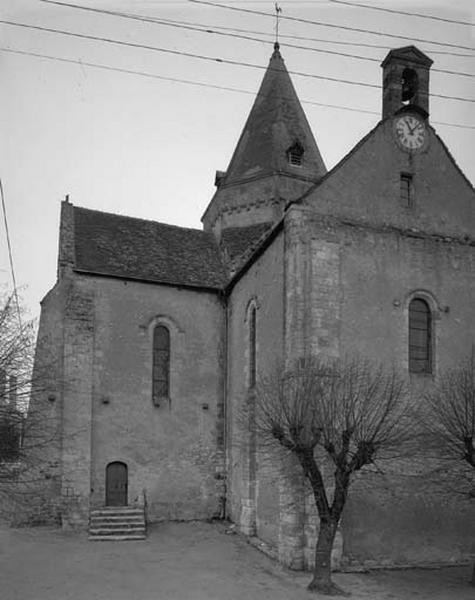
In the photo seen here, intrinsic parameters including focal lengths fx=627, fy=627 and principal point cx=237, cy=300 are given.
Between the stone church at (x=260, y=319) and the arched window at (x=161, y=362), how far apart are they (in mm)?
52

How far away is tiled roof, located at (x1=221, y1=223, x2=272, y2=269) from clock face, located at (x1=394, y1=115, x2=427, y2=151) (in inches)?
353

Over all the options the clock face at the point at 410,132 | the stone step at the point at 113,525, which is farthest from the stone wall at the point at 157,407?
the clock face at the point at 410,132

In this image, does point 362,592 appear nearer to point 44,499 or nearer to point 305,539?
point 305,539

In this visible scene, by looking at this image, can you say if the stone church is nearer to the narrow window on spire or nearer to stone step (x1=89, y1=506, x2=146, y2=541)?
the narrow window on spire

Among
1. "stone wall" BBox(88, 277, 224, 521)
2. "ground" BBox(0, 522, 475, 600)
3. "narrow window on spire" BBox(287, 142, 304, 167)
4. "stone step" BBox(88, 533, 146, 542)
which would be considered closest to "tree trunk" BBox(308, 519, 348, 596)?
"ground" BBox(0, 522, 475, 600)

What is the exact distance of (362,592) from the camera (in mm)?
13383

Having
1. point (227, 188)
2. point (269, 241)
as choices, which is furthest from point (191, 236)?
point (269, 241)

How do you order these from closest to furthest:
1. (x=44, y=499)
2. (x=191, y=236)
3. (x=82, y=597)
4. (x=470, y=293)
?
1. (x=82, y=597)
2. (x=470, y=293)
3. (x=44, y=499)
4. (x=191, y=236)

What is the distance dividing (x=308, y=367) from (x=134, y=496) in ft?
30.4

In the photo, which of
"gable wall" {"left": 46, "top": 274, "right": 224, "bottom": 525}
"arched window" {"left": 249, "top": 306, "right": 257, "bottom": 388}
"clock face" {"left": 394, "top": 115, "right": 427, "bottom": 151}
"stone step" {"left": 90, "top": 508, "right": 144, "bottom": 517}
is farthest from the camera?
"gable wall" {"left": 46, "top": 274, "right": 224, "bottom": 525}

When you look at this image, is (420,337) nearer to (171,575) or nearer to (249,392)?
(249,392)

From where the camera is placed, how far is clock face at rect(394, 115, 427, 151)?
18375mm

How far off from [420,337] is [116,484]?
11.2m

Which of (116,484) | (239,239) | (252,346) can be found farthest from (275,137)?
(116,484)
